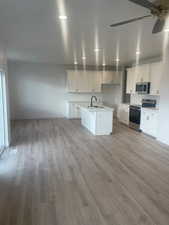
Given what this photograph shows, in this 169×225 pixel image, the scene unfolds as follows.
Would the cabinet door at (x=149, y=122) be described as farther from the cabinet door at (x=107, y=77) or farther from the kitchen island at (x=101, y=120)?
the cabinet door at (x=107, y=77)

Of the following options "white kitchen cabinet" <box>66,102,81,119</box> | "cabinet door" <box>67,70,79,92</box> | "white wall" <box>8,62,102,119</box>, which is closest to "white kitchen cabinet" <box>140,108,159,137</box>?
"white kitchen cabinet" <box>66,102,81,119</box>

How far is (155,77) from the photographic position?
600 centimetres

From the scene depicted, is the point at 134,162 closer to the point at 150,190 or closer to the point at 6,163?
the point at 150,190

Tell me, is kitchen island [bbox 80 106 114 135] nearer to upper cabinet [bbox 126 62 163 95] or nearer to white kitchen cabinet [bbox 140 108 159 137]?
white kitchen cabinet [bbox 140 108 159 137]

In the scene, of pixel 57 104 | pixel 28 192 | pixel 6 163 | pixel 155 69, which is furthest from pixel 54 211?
pixel 57 104

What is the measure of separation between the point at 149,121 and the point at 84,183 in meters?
3.76

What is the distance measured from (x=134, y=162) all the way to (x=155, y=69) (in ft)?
11.7

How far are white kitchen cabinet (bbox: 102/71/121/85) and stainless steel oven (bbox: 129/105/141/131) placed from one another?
8.09 ft

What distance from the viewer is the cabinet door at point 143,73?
6.42m

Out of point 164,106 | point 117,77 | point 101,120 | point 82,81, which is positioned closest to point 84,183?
point 101,120

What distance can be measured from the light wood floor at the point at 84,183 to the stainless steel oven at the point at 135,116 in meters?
1.45

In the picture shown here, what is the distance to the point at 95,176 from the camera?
3.25 metres

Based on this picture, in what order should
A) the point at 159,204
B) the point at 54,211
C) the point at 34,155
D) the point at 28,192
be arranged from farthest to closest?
the point at 34,155
the point at 28,192
the point at 159,204
the point at 54,211

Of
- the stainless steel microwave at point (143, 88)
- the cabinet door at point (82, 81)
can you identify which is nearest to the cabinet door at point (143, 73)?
the stainless steel microwave at point (143, 88)
